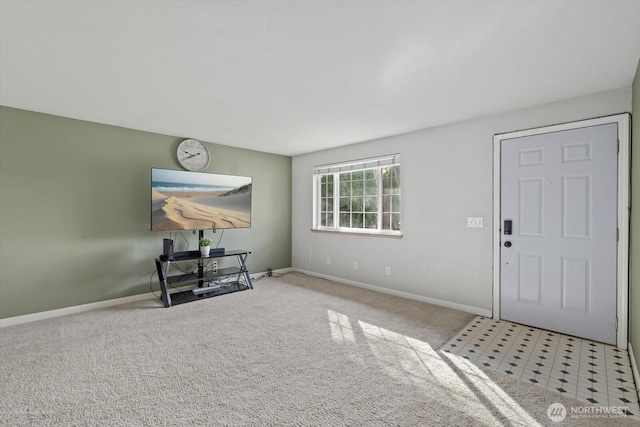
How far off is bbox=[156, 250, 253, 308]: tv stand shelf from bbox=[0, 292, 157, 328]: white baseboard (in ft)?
1.20

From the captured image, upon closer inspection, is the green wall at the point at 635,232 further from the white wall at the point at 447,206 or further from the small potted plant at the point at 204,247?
the small potted plant at the point at 204,247

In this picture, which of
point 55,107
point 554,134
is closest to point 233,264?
point 55,107

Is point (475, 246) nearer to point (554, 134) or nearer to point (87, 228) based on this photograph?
point (554, 134)

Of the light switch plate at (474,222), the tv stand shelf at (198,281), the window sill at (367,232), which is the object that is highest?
the light switch plate at (474,222)

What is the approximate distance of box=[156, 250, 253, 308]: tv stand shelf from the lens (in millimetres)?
3840

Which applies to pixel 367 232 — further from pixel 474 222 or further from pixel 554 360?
pixel 554 360

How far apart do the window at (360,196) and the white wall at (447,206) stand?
18cm

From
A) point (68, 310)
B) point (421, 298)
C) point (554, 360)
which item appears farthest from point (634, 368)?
point (68, 310)

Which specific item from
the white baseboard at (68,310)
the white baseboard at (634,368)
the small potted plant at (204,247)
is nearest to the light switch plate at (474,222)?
the white baseboard at (634,368)

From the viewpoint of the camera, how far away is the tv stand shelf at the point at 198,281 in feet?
12.6

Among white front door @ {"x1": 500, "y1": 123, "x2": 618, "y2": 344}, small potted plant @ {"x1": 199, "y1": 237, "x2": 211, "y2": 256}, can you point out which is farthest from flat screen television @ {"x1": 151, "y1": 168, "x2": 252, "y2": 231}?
white front door @ {"x1": 500, "y1": 123, "x2": 618, "y2": 344}

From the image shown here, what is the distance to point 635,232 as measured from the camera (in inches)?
91.0

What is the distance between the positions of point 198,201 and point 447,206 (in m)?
3.41

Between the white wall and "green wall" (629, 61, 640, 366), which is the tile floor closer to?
"green wall" (629, 61, 640, 366)
